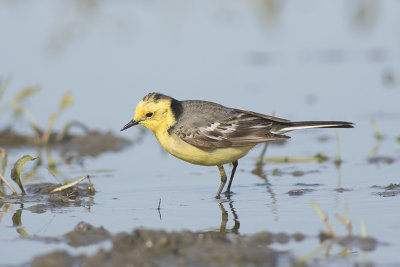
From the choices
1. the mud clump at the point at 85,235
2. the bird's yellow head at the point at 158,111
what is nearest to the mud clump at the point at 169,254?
the mud clump at the point at 85,235

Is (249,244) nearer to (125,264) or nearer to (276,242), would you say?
(276,242)

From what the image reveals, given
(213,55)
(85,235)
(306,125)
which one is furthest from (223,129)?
(213,55)

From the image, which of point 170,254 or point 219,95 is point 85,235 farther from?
point 219,95

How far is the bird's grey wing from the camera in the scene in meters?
9.06

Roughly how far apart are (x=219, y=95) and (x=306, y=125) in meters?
4.18

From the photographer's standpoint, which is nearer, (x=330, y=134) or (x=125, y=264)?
(x=125, y=264)

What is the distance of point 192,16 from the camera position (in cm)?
1805

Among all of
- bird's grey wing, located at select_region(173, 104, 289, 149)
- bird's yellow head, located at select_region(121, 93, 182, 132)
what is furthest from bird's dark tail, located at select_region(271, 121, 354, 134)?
bird's yellow head, located at select_region(121, 93, 182, 132)

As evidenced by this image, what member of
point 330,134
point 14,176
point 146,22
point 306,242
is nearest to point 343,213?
point 306,242

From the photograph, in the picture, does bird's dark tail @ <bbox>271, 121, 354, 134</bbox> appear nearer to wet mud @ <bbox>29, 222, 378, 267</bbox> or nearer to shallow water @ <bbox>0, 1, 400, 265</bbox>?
shallow water @ <bbox>0, 1, 400, 265</bbox>

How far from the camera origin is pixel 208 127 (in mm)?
9234

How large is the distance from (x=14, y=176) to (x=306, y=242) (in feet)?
11.8

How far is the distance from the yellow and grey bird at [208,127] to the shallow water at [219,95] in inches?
17.5

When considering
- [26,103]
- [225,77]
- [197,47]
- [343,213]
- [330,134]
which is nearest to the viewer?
[343,213]
